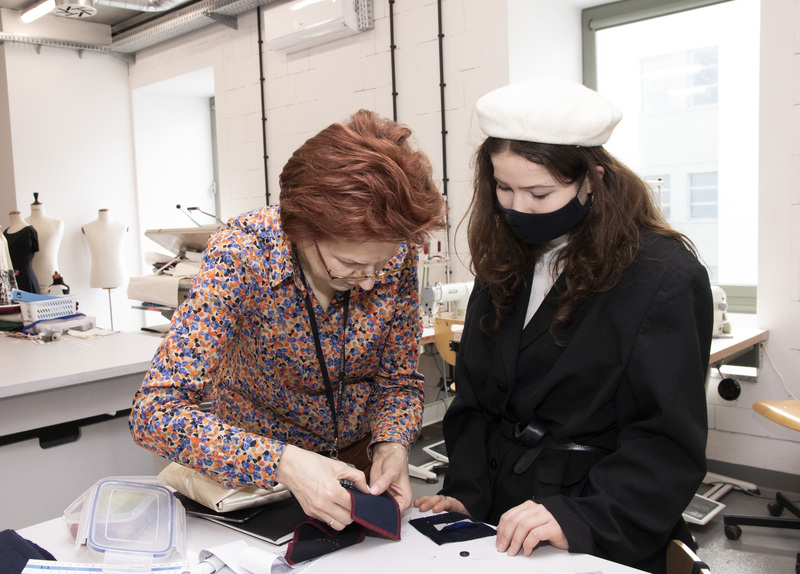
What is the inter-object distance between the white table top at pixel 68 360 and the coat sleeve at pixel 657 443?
5.51ft

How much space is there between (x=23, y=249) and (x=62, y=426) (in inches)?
127

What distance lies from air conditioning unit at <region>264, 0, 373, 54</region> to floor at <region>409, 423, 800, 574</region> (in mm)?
3561

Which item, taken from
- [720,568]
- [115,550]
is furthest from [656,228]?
[720,568]

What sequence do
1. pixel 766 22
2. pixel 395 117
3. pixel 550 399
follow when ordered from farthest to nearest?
1. pixel 395 117
2. pixel 766 22
3. pixel 550 399

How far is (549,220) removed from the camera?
1285 millimetres

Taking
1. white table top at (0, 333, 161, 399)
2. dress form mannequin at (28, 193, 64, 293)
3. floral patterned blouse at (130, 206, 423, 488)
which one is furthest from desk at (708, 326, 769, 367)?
dress form mannequin at (28, 193, 64, 293)

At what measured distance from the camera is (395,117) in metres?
4.54

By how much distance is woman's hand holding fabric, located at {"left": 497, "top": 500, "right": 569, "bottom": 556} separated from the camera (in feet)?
3.64

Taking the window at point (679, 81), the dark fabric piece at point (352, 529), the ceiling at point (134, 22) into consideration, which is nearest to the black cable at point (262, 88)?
the ceiling at point (134, 22)

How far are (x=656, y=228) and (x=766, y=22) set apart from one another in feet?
7.98

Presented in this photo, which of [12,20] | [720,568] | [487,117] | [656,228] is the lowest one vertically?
[720,568]

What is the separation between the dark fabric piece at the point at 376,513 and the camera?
110 cm

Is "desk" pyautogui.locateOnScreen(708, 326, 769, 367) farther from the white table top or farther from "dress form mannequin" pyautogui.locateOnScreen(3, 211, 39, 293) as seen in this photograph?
"dress form mannequin" pyautogui.locateOnScreen(3, 211, 39, 293)

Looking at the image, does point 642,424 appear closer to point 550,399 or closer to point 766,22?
point 550,399
